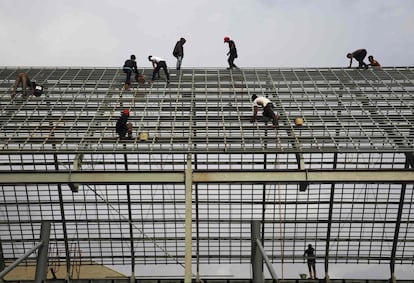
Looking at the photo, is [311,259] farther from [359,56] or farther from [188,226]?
[359,56]

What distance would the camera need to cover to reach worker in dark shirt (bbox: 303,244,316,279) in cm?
2789

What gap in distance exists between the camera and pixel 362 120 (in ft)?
74.8

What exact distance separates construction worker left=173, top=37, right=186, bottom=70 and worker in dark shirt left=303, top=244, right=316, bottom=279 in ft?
46.7

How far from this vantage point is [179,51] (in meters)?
31.1

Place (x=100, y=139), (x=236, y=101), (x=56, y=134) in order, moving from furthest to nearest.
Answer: (x=236, y=101) → (x=56, y=134) → (x=100, y=139)

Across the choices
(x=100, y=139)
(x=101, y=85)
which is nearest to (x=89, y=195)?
(x=101, y=85)

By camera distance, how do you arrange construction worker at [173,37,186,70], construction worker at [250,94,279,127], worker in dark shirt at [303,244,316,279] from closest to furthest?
1. construction worker at [250,94,279,127]
2. worker in dark shirt at [303,244,316,279]
3. construction worker at [173,37,186,70]

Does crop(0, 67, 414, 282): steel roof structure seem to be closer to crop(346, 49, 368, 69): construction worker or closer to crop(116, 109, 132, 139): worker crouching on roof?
crop(346, 49, 368, 69): construction worker

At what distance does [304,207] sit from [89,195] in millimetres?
12283

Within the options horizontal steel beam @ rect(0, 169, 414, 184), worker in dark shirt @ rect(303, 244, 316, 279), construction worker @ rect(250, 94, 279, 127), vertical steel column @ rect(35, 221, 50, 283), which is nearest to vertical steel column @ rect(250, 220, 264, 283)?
horizontal steel beam @ rect(0, 169, 414, 184)

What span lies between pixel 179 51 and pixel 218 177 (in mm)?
15035

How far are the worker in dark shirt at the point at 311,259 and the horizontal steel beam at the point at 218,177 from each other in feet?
35.8

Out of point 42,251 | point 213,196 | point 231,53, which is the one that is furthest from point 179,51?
point 42,251

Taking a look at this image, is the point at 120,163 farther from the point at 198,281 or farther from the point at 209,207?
the point at 198,281
